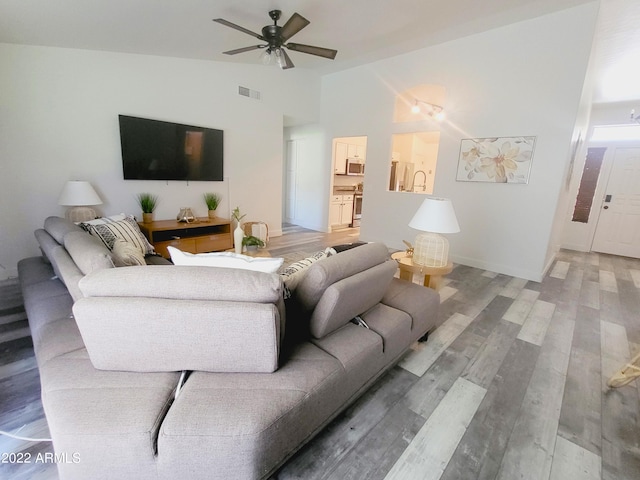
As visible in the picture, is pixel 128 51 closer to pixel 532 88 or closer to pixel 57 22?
pixel 57 22

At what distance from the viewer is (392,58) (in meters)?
4.70

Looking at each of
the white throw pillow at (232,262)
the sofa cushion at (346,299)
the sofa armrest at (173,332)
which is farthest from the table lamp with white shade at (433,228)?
the sofa armrest at (173,332)

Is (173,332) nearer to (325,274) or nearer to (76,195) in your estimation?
(325,274)

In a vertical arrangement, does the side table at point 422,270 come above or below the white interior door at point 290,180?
below

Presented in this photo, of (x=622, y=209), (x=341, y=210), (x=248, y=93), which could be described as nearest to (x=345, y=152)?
(x=341, y=210)

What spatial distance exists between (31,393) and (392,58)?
5.76 metres

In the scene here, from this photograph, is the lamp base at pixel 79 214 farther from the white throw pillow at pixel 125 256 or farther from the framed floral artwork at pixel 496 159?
the framed floral artwork at pixel 496 159

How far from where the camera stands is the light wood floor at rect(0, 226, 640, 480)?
1.31 m

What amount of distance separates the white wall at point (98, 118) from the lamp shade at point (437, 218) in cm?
360

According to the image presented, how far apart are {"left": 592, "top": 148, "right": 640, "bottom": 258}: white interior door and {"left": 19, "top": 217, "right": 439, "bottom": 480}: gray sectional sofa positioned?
640 centimetres

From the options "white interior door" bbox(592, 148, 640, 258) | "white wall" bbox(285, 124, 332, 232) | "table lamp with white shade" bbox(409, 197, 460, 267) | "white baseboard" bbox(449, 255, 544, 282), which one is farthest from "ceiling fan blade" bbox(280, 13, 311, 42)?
"white interior door" bbox(592, 148, 640, 258)

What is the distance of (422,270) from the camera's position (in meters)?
2.38

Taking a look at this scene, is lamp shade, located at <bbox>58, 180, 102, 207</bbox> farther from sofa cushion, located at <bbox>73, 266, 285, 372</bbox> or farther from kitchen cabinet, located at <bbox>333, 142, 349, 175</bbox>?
kitchen cabinet, located at <bbox>333, 142, 349, 175</bbox>

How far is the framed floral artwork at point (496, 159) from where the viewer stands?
3684 millimetres
